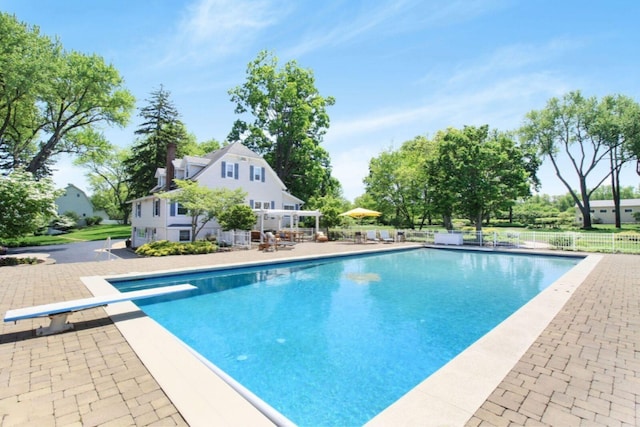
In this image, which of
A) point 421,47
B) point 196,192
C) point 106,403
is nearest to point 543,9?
point 421,47

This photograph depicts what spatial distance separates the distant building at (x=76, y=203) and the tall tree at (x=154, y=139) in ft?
59.8

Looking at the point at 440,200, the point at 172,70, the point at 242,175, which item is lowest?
the point at 440,200

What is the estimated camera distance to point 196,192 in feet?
57.1

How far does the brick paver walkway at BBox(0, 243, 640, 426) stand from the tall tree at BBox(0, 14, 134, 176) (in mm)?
23505

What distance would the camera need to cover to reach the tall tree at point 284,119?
33000 millimetres

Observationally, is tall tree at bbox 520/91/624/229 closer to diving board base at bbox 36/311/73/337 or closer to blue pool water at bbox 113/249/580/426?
blue pool water at bbox 113/249/580/426

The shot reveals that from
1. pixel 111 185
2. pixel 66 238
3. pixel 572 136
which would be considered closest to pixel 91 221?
pixel 111 185

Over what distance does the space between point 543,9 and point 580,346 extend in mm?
12749

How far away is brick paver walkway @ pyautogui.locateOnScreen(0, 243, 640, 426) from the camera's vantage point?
274cm

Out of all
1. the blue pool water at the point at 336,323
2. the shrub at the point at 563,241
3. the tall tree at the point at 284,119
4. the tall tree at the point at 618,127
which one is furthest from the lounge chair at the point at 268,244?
the tall tree at the point at 618,127

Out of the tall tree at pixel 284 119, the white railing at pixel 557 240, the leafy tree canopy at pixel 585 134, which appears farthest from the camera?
the leafy tree canopy at pixel 585 134

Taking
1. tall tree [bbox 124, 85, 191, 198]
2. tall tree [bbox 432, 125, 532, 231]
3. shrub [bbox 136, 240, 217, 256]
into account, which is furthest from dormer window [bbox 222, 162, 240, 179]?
tall tree [bbox 432, 125, 532, 231]

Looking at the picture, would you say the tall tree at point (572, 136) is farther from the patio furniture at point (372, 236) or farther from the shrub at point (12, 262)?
the shrub at point (12, 262)

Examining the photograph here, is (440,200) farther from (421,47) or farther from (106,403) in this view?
(106,403)
